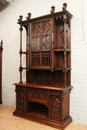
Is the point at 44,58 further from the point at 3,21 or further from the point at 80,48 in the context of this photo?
the point at 3,21

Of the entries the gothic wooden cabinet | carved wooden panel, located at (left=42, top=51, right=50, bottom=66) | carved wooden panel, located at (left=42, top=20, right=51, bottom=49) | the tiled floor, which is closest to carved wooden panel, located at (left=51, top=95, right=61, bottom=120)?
the gothic wooden cabinet

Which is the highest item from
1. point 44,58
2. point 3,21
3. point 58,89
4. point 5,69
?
point 3,21

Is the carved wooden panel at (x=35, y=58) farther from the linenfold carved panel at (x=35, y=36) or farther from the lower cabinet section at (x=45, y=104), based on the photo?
the lower cabinet section at (x=45, y=104)

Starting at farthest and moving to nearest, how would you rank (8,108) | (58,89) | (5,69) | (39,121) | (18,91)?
(5,69) < (8,108) < (18,91) < (39,121) < (58,89)

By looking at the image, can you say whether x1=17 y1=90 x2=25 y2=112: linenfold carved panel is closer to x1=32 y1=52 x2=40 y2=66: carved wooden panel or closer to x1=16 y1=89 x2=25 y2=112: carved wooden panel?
x1=16 y1=89 x2=25 y2=112: carved wooden panel

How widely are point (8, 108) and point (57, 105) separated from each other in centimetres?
185

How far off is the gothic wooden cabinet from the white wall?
0.50 feet

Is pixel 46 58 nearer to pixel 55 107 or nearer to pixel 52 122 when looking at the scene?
pixel 55 107

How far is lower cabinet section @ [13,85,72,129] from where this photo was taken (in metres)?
2.88

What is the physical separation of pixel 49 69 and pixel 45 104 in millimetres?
787

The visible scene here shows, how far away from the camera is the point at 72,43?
3221mm

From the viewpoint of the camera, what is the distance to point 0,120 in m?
3.22

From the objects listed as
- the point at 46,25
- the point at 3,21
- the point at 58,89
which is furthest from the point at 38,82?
the point at 3,21

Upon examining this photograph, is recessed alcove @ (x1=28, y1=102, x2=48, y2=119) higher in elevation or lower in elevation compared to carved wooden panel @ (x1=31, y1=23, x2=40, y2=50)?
lower
